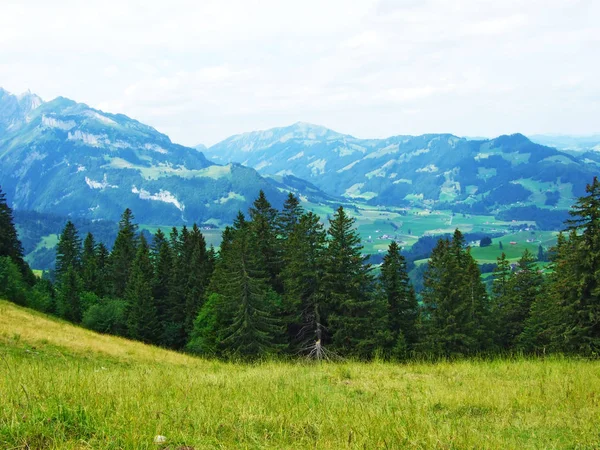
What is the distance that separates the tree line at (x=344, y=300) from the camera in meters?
36.9

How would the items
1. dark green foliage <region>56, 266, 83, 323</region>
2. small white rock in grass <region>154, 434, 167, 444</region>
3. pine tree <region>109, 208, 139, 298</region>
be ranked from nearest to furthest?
small white rock in grass <region>154, 434, 167, 444</region> → dark green foliage <region>56, 266, 83, 323</region> → pine tree <region>109, 208, 139, 298</region>

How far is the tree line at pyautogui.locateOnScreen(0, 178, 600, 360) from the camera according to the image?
36906 mm

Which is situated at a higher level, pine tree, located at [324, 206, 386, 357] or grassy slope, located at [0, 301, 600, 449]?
grassy slope, located at [0, 301, 600, 449]

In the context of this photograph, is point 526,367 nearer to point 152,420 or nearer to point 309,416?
point 309,416

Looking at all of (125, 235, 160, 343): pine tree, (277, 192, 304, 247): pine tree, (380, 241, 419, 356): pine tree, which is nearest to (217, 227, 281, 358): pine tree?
(277, 192, 304, 247): pine tree

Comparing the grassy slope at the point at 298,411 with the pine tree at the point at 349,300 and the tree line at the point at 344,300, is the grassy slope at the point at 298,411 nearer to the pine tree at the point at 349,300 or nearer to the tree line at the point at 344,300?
the tree line at the point at 344,300

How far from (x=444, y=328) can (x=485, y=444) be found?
134 feet

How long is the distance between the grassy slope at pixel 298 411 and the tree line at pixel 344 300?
23.7m

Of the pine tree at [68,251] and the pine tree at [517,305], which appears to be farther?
the pine tree at [68,251]

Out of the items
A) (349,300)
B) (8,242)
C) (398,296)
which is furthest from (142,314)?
(398,296)

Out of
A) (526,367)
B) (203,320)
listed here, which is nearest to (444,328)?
(203,320)

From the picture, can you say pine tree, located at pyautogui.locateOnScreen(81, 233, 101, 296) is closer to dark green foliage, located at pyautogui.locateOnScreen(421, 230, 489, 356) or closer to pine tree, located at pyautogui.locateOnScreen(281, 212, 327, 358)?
pine tree, located at pyautogui.locateOnScreen(281, 212, 327, 358)

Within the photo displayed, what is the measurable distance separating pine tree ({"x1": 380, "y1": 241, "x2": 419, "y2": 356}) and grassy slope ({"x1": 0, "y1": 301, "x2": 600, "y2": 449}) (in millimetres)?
38155

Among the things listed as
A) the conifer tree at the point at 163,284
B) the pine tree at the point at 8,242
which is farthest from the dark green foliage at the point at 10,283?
the conifer tree at the point at 163,284
